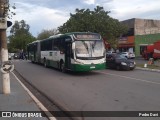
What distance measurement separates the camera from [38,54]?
35750mm

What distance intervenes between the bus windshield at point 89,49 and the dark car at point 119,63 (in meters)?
4.27

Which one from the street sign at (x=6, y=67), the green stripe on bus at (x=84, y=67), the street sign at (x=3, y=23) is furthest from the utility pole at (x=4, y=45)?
the green stripe on bus at (x=84, y=67)

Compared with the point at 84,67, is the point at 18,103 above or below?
below

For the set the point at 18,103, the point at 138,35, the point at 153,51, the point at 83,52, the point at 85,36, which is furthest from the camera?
the point at 138,35

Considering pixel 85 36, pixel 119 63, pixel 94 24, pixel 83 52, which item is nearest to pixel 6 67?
pixel 83 52

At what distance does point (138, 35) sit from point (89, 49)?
46334mm

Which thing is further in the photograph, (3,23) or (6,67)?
(3,23)

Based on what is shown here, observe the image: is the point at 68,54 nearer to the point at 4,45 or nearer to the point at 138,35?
the point at 4,45

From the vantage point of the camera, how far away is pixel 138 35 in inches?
2564

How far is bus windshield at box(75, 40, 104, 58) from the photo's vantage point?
20328mm

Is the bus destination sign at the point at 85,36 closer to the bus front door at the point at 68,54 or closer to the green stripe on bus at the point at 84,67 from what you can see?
the bus front door at the point at 68,54

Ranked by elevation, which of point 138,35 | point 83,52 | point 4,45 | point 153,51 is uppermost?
point 138,35

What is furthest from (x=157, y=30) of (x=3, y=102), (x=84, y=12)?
(x=3, y=102)

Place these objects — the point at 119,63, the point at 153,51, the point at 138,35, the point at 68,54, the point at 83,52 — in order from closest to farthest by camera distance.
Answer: the point at 83,52
the point at 68,54
the point at 119,63
the point at 153,51
the point at 138,35
